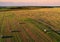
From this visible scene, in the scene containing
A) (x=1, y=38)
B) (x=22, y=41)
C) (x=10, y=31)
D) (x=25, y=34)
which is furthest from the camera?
(x=10, y=31)

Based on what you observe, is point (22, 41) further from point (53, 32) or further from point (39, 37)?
point (53, 32)

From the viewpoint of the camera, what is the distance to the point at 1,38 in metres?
3.89

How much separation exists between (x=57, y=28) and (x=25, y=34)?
0.96 meters

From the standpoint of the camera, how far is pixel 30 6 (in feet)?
31.3

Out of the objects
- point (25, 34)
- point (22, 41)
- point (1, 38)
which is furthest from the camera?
point (25, 34)

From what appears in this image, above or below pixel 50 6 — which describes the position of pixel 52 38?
above

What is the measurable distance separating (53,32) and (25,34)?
0.65 metres

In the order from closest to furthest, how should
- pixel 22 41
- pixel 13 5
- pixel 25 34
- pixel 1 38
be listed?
pixel 22 41
pixel 1 38
pixel 25 34
pixel 13 5

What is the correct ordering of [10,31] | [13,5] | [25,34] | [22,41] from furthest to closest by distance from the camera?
[13,5]
[10,31]
[25,34]
[22,41]

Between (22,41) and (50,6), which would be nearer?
(22,41)

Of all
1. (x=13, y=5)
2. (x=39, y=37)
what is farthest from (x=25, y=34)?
(x=13, y=5)

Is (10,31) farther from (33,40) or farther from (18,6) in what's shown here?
(18,6)

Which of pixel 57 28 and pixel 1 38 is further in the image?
pixel 57 28

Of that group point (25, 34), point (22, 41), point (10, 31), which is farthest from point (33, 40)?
point (10, 31)
